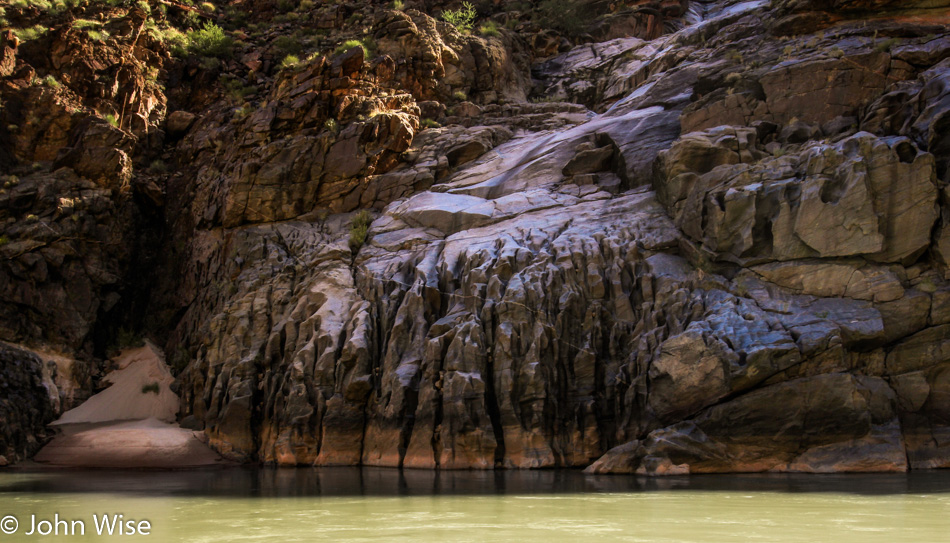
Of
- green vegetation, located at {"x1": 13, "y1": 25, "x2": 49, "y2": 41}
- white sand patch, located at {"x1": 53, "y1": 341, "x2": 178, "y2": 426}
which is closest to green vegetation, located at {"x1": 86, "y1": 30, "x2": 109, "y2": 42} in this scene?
green vegetation, located at {"x1": 13, "y1": 25, "x2": 49, "y2": 41}

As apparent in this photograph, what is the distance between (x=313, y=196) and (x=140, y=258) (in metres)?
9.69

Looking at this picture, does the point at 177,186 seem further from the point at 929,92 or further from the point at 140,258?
the point at 929,92

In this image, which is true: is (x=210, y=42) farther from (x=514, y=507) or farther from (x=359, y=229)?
(x=514, y=507)

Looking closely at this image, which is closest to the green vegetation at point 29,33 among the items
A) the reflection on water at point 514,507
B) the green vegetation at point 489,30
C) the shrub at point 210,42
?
the shrub at point 210,42

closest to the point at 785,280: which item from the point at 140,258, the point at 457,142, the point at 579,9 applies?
the point at 457,142

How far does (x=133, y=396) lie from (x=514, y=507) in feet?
73.0

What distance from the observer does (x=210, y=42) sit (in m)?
39.8

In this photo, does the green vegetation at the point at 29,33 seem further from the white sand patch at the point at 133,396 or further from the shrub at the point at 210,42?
the white sand patch at the point at 133,396

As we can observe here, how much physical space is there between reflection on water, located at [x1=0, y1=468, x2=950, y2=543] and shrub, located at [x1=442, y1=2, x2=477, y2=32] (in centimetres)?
3022

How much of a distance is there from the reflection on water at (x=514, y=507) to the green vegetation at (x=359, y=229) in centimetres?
1187

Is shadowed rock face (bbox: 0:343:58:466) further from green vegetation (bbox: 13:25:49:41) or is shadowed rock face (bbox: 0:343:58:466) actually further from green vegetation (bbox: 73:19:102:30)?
green vegetation (bbox: 73:19:102:30)

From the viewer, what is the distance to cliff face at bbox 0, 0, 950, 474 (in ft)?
53.7

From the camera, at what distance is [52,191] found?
2916cm

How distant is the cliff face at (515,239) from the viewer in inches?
644
